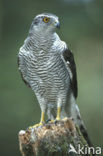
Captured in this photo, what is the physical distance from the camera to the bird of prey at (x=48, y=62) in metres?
6.60

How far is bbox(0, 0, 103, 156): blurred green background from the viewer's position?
10.9 m

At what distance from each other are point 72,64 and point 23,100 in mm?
4519

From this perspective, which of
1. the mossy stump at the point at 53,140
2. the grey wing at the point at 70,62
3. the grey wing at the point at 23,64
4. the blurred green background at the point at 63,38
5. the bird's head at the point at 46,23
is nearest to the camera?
the mossy stump at the point at 53,140

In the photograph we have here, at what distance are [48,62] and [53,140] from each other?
179cm

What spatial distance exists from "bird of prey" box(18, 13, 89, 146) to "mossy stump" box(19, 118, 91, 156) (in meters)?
1.24

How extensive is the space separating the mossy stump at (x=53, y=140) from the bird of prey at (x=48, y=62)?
1.24m

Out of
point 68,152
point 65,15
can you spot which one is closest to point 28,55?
point 68,152

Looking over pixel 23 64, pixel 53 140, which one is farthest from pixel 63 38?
pixel 53 140

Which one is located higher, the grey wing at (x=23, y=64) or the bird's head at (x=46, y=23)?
the bird's head at (x=46, y=23)

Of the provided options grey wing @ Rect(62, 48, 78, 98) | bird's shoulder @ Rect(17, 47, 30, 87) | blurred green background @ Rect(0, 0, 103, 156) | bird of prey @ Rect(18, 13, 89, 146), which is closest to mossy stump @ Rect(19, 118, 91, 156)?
bird of prey @ Rect(18, 13, 89, 146)

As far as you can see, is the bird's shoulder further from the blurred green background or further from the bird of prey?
the blurred green background

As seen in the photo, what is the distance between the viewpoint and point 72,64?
22.4ft

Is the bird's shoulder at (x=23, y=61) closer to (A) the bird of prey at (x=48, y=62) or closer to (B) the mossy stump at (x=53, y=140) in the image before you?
(A) the bird of prey at (x=48, y=62)

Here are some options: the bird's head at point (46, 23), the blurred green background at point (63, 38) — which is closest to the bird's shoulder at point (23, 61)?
the bird's head at point (46, 23)
